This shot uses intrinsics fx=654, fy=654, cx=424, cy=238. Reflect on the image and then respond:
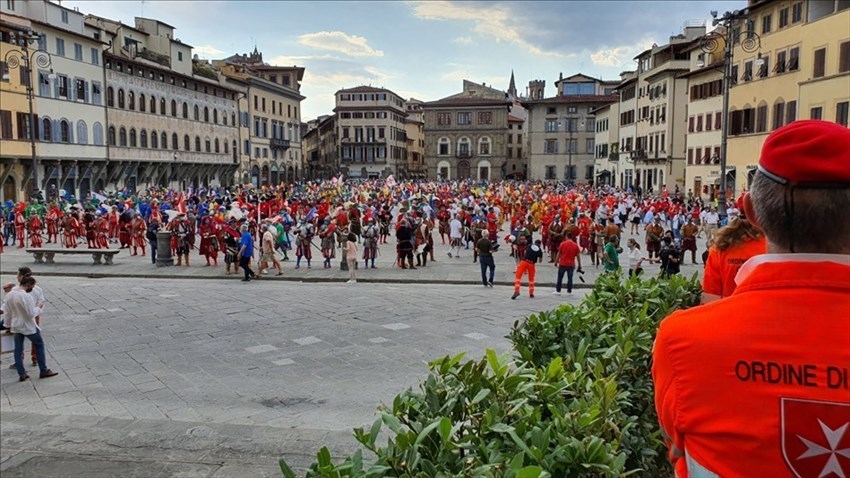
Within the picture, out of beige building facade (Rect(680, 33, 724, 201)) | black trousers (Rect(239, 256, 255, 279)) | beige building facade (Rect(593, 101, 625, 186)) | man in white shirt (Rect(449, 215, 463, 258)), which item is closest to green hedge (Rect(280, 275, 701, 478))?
black trousers (Rect(239, 256, 255, 279))

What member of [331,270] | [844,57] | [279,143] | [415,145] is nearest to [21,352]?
[331,270]

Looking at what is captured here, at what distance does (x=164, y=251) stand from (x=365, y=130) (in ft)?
246

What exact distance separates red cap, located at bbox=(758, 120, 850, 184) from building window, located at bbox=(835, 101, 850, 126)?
31.4 metres

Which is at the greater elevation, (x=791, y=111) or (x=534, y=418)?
(x=791, y=111)

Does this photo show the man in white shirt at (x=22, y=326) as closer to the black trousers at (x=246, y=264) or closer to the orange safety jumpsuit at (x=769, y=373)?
the black trousers at (x=246, y=264)

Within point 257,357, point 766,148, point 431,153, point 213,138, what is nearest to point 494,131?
point 431,153

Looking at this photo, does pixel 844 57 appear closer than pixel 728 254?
No

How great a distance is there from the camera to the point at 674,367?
1.58m

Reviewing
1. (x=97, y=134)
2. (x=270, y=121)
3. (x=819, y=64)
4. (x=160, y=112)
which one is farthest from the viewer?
(x=270, y=121)

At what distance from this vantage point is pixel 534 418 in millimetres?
2660

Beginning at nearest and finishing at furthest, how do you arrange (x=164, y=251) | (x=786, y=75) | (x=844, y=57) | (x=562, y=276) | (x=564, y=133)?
(x=562, y=276) → (x=164, y=251) → (x=844, y=57) → (x=786, y=75) → (x=564, y=133)

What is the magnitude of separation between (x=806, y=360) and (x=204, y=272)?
18760 millimetres

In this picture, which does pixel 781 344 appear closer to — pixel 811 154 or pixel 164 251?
pixel 811 154

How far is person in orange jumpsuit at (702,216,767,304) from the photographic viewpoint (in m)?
3.96
